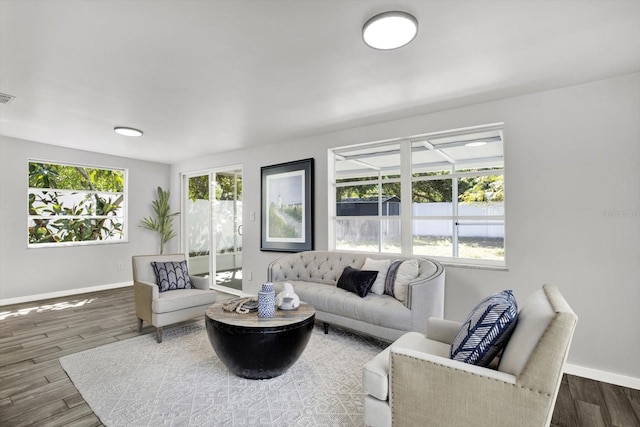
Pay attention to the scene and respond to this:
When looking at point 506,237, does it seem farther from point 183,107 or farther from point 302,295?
point 183,107

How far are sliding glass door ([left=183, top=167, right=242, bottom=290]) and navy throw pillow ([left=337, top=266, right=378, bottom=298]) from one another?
9.04 ft

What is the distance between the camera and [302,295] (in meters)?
3.55

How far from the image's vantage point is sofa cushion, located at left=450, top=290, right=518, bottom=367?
1483 mm

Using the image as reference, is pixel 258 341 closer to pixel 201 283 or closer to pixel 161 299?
pixel 161 299

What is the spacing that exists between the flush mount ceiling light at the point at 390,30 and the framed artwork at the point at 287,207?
261 cm

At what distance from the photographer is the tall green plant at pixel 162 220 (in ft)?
21.1

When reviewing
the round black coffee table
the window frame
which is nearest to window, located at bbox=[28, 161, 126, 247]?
the window frame

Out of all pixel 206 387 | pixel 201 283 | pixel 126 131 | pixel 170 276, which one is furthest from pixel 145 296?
pixel 126 131

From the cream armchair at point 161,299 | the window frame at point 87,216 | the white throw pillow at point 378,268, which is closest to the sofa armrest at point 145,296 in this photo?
the cream armchair at point 161,299

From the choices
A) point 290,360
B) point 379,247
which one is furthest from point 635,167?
point 290,360

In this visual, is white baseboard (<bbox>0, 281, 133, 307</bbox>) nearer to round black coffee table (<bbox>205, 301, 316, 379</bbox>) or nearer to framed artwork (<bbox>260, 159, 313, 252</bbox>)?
framed artwork (<bbox>260, 159, 313, 252</bbox>)

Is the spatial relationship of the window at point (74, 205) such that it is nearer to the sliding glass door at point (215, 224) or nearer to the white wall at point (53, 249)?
the white wall at point (53, 249)

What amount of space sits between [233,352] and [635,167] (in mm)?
3545

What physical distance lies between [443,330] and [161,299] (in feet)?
9.09
